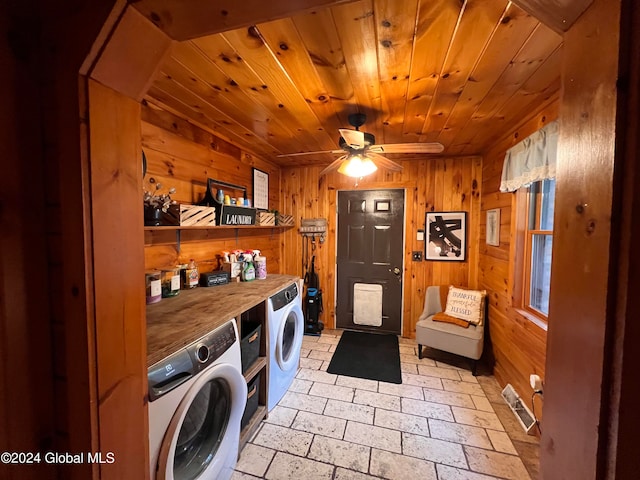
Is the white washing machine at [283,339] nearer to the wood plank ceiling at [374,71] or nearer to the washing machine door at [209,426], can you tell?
the washing machine door at [209,426]

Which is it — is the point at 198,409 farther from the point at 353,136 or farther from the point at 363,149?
the point at 363,149

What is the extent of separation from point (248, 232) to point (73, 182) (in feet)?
7.65

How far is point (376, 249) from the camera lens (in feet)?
11.3

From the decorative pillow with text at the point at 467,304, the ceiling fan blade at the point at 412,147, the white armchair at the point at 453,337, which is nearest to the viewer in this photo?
the ceiling fan blade at the point at 412,147

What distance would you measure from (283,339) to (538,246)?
2.22 metres

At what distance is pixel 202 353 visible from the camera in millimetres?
1158

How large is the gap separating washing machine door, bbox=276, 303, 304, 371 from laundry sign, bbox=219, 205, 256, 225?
912 mm

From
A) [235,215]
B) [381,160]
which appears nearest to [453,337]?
[381,160]

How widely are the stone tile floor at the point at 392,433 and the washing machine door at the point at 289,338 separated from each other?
0.30 meters

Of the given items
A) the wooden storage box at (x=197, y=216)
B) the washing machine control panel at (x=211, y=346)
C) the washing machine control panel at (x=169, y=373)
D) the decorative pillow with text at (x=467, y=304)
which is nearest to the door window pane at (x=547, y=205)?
the decorative pillow with text at (x=467, y=304)

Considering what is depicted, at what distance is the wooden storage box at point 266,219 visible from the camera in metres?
2.84

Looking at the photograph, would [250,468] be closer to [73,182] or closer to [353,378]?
[353,378]

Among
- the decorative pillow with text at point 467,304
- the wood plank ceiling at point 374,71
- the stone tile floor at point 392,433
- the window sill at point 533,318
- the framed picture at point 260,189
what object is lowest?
the stone tile floor at point 392,433

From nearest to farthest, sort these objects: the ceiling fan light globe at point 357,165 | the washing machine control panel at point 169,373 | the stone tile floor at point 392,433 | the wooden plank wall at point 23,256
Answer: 1. the wooden plank wall at point 23,256
2. the washing machine control panel at point 169,373
3. the stone tile floor at point 392,433
4. the ceiling fan light globe at point 357,165
